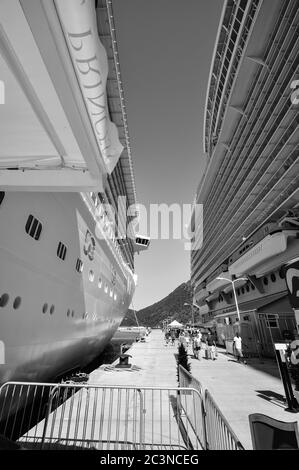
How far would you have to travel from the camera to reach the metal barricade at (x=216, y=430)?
332 centimetres

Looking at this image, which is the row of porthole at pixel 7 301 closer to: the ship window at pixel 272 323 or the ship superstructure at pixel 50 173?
the ship superstructure at pixel 50 173

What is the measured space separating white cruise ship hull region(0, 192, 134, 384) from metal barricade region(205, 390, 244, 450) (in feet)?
13.2

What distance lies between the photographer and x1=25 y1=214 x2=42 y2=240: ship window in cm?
553

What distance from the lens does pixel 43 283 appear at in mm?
6070

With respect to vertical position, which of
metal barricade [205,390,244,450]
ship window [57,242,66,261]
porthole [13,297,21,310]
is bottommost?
metal barricade [205,390,244,450]

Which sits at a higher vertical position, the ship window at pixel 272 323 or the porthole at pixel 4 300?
the ship window at pixel 272 323

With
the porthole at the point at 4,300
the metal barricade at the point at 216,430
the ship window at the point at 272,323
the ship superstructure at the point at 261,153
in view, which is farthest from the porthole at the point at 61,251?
the ship window at the point at 272,323

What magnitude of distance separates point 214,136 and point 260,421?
4281 cm

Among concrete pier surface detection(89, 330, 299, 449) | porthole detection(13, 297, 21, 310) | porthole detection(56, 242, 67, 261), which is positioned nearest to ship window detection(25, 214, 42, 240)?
porthole detection(56, 242, 67, 261)

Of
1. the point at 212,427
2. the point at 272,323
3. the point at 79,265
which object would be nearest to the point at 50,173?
the point at 79,265

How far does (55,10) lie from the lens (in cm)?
197

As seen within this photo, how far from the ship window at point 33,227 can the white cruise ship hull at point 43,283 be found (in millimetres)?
95

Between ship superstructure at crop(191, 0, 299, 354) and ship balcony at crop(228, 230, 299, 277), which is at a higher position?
ship superstructure at crop(191, 0, 299, 354)

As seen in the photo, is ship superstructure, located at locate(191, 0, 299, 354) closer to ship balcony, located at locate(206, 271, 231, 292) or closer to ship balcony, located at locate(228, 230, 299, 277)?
ship balcony, located at locate(228, 230, 299, 277)
